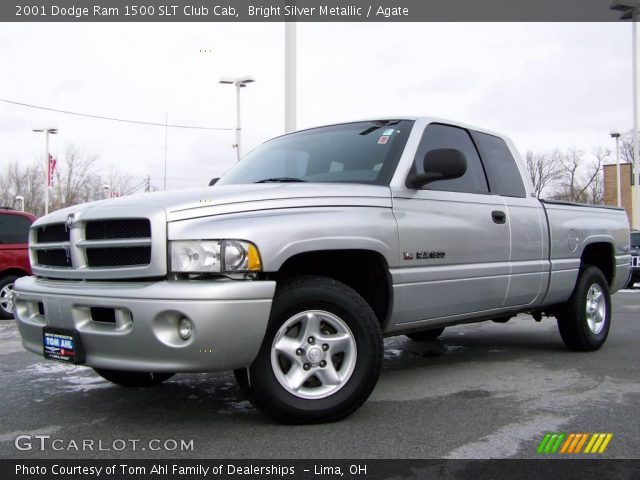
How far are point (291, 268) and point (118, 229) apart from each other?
3.31 ft

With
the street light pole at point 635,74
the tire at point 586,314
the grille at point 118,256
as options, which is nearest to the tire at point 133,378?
the grille at point 118,256

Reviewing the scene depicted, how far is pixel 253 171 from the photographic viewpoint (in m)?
4.93

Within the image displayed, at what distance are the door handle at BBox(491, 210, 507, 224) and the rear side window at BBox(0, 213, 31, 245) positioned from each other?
7791mm

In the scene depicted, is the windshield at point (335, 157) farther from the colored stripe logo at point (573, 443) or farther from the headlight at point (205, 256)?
the colored stripe logo at point (573, 443)

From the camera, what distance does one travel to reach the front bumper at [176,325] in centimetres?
319

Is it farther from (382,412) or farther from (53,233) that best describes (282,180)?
(382,412)

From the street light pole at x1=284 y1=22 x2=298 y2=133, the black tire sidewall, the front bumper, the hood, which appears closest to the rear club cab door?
the hood

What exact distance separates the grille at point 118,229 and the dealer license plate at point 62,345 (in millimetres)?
548

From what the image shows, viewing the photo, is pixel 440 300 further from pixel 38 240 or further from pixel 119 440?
pixel 38 240

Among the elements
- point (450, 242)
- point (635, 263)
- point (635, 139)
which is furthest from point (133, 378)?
point (635, 139)

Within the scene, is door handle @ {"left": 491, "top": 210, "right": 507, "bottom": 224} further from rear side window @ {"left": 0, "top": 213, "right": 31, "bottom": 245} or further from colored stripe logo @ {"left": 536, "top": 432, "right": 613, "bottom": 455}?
rear side window @ {"left": 0, "top": 213, "right": 31, "bottom": 245}

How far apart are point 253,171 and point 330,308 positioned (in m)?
1.69

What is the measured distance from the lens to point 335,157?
4.59m

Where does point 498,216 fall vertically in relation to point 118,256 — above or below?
above
